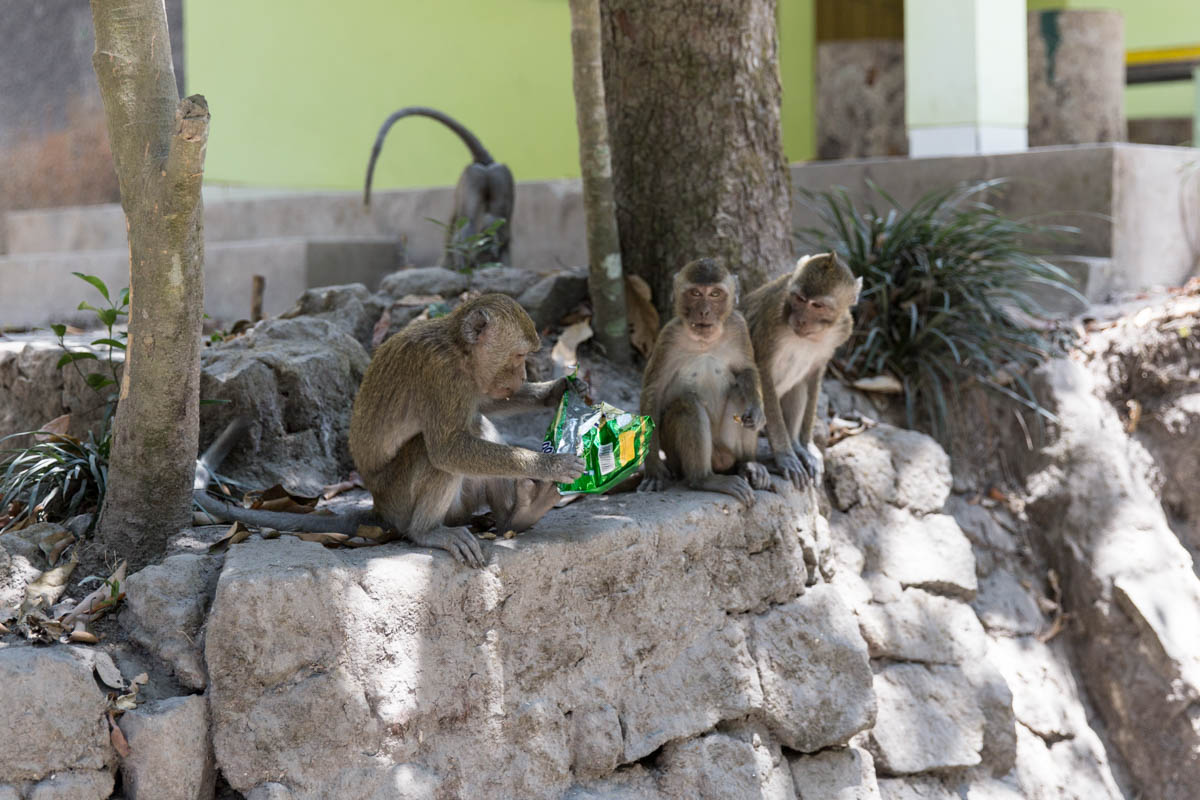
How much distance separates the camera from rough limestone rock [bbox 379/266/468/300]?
5891 mm

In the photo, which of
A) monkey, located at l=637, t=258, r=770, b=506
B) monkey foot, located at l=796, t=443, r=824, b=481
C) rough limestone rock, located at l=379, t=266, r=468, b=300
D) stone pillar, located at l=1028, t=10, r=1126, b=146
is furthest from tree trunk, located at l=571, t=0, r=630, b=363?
stone pillar, located at l=1028, t=10, r=1126, b=146

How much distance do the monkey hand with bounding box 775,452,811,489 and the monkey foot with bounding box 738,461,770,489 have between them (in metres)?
0.14

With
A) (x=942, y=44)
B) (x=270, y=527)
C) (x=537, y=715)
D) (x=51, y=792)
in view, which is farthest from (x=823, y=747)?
(x=942, y=44)

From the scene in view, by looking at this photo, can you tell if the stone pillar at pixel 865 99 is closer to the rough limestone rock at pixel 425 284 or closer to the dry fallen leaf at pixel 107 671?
the rough limestone rock at pixel 425 284

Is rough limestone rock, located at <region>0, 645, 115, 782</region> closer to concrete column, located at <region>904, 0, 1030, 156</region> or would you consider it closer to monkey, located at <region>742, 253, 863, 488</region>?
monkey, located at <region>742, 253, 863, 488</region>

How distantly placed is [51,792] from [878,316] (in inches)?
176

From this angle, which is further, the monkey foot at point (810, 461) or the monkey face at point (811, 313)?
the monkey foot at point (810, 461)

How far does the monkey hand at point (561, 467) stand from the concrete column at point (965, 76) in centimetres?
515

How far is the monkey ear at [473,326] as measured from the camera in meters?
3.69

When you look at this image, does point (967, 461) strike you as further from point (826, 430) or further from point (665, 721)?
point (665, 721)

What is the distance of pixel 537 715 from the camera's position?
12.2ft

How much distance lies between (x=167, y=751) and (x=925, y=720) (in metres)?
3.15

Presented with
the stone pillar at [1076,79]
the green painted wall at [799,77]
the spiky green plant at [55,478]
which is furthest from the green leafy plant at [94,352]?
the green painted wall at [799,77]

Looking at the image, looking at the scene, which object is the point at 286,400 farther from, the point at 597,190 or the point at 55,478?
the point at 597,190
